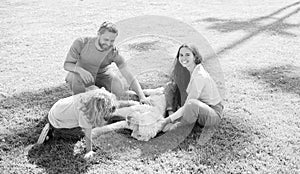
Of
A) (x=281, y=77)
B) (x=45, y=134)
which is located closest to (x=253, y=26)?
(x=281, y=77)

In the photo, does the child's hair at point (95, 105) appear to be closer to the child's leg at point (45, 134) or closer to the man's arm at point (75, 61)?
the child's leg at point (45, 134)

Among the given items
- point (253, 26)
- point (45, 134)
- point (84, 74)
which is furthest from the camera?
point (253, 26)

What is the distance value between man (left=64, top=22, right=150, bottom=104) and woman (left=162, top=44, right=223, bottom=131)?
0.53 meters

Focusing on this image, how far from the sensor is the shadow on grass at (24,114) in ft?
10.3

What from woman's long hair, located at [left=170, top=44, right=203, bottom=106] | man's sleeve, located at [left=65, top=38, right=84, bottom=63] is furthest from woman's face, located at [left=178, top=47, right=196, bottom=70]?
man's sleeve, located at [left=65, top=38, right=84, bottom=63]

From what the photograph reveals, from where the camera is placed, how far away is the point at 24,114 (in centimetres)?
363

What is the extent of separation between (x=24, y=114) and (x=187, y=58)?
1.81 metres

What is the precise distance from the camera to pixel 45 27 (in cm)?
787

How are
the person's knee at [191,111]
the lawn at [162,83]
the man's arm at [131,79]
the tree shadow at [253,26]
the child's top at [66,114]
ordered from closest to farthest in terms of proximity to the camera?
1. the lawn at [162,83]
2. the child's top at [66,114]
3. the person's knee at [191,111]
4. the man's arm at [131,79]
5. the tree shadow at [253,26]

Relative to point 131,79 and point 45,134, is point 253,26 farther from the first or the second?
point 45,134

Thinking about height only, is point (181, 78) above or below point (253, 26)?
above

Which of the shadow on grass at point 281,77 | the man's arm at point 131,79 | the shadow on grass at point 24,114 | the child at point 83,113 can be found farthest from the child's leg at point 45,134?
the shadow on grass at point 281,77

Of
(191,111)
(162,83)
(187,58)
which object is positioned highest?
(187,58)

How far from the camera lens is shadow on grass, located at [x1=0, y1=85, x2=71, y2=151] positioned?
3133 millimetres
